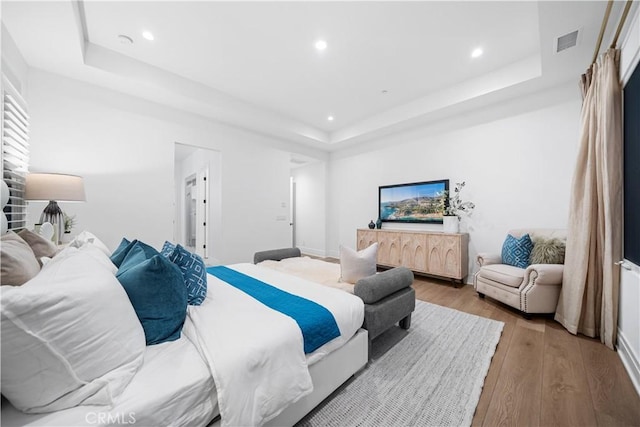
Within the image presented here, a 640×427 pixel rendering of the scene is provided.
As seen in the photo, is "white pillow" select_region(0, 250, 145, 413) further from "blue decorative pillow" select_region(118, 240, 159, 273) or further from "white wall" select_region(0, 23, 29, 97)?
→ "white wall" select_region(0, 23, 29, 97)

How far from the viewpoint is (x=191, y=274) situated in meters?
1.58

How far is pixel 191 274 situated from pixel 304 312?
0.78 m

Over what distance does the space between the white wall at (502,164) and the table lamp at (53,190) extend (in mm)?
4646

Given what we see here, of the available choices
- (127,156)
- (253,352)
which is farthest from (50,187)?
(253,352)

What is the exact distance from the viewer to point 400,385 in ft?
5.42

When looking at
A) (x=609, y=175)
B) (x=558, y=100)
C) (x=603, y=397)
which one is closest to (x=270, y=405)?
(x=603, y=397)

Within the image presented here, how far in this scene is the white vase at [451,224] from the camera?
387 centimetres

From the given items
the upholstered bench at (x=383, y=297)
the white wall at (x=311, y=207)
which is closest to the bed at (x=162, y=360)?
the upholstered bench at (x=383, y=297)

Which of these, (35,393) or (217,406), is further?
(217,406)

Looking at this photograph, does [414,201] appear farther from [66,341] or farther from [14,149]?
[14,149]

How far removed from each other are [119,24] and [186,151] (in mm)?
3964

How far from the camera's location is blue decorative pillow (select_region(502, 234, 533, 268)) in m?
2.94

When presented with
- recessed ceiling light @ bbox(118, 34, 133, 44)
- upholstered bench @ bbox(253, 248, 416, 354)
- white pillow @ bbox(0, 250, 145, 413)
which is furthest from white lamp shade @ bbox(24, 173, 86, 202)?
upholstered bench @ bbox(253, 248, 416, 354)

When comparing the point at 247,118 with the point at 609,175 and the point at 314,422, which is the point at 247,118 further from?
the point at 609,175
